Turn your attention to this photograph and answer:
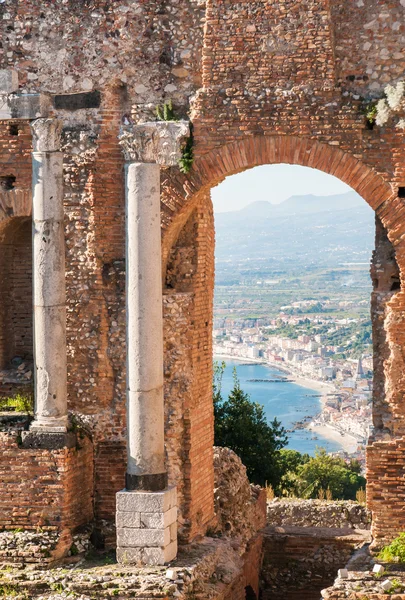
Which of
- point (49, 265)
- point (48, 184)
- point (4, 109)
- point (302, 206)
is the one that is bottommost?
point (49, 265)

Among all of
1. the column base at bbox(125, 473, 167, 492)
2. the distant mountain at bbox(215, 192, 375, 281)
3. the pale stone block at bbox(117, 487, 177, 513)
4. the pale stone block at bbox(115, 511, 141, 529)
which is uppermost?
the distant mountain at bbox(215, 192, 375, 281)

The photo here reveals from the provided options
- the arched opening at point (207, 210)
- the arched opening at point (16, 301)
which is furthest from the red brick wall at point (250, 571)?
the arched opening at point (16, 301)

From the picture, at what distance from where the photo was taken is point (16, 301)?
18594mm

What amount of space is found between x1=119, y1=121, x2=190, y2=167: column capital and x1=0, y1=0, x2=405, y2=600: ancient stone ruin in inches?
1.0

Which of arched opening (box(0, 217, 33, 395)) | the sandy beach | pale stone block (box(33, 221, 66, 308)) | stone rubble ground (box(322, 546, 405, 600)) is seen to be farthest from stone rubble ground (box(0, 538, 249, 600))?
the sandy beach

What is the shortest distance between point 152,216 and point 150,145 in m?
0.92

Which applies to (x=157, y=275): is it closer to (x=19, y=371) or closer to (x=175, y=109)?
(x=175, y=109)

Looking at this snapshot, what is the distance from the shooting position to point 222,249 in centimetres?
Answer: 11688

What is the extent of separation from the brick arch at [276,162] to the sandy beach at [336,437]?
2082 centimetres

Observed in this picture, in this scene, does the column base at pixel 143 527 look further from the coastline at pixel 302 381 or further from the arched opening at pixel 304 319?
the coastline at pixel 302 381

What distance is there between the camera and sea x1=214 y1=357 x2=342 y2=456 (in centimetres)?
3853

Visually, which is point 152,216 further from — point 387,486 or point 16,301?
point 387,486

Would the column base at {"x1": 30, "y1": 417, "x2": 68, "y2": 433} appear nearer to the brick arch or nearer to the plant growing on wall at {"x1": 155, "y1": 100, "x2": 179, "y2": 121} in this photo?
the brick arch

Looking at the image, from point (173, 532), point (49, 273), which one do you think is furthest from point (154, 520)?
point (49, 273)
